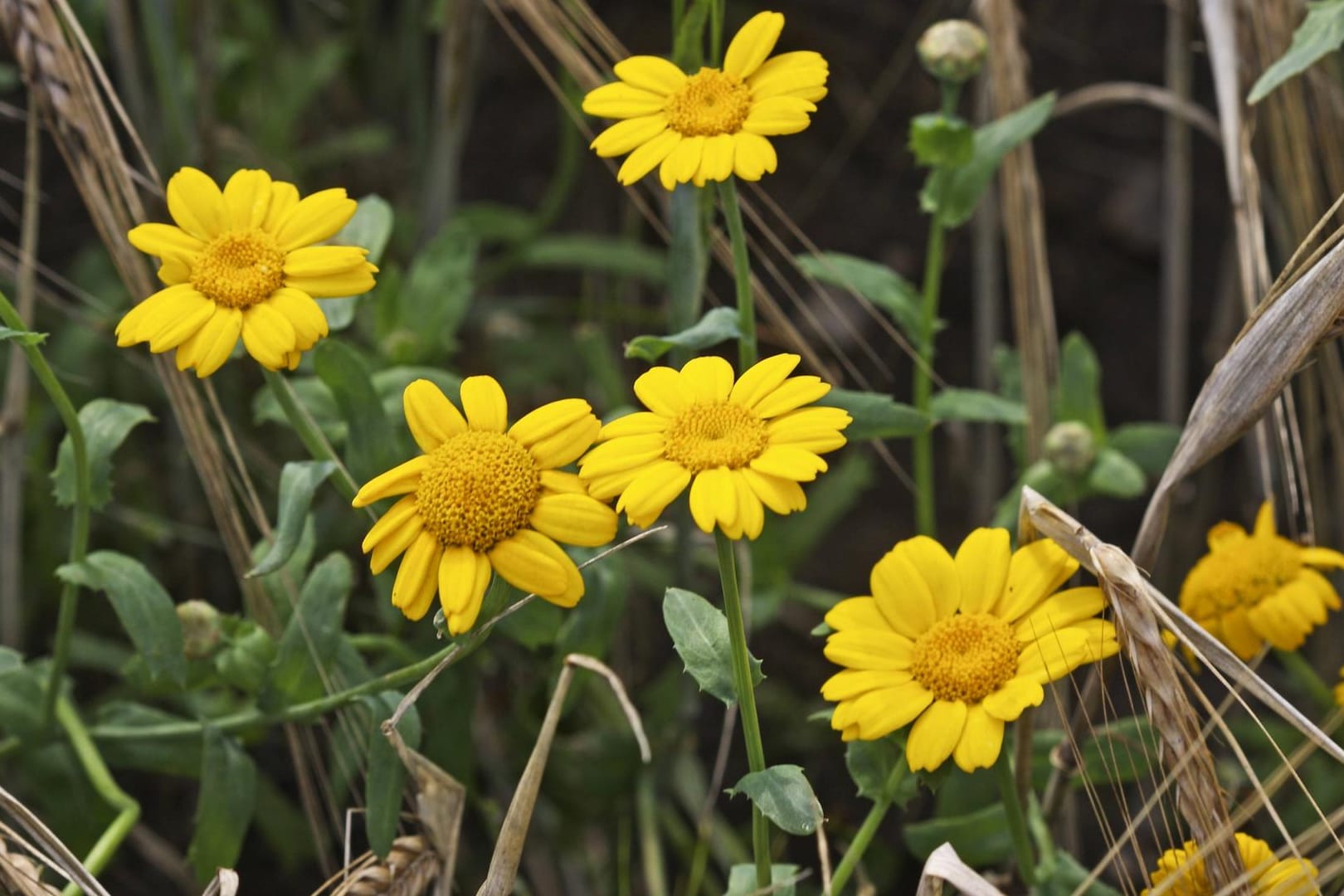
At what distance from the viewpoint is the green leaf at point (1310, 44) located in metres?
1.14

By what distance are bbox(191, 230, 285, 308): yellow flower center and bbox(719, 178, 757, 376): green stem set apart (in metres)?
0.34

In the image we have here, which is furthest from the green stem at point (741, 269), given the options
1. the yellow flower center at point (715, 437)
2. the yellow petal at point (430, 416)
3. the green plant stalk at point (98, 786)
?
the green plant stalk at point (98, 786)

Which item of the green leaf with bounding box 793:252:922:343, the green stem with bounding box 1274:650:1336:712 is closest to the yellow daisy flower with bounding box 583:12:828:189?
the green leaf with bounding box 793:252:922:343

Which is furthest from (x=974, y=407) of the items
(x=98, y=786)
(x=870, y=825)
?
(x=98, y=786)

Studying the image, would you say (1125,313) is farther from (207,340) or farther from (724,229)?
(207,340)

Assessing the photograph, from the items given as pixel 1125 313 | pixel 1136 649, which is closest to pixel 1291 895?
pixel 1136 649

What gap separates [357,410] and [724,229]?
1.35ft

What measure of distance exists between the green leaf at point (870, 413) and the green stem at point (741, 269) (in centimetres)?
8

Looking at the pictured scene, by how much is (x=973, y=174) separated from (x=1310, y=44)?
1.07ft

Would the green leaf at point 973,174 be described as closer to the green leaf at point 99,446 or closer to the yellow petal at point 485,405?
A: the yellow petal at point 485,405

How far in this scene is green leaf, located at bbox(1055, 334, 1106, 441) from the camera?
5.03ft

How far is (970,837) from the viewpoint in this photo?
1.28 m

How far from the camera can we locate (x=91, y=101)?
3.95 feet

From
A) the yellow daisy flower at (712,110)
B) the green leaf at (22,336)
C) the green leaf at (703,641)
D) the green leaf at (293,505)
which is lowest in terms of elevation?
the green leaf at (293,505)
